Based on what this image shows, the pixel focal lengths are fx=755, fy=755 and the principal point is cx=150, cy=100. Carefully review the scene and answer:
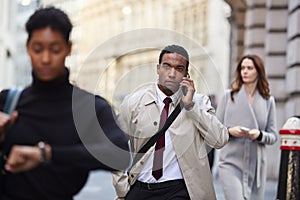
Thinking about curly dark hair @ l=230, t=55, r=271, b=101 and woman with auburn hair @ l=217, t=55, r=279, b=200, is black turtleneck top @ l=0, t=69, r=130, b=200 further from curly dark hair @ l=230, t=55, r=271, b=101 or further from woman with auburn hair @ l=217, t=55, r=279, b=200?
curly dark hair @ l=230, t=55, r=271, b=101

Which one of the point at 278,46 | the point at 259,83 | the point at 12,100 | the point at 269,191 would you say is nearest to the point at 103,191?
the point at 269,191

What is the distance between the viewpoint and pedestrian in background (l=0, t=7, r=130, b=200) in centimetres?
285

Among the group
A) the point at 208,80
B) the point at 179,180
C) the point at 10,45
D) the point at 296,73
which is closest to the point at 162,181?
the point at 179,180

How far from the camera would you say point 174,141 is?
14.7 feet

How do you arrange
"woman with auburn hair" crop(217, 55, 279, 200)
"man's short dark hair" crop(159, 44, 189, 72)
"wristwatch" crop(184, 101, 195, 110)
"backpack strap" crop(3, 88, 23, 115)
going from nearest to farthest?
"backpack strap" crop(3, 88, 23, 115)
"man's short dark hair" crop(159, 44, 189, 72)
"wristwatch" crop(184, 101, 195, 110)
"woman with auburn hair" crop(217, 55, 279, 200)

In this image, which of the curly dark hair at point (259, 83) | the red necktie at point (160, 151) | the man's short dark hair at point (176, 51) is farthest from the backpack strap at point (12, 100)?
the curly dark hair at point (259, 83)

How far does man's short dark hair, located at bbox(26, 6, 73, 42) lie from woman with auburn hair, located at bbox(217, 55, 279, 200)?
3.59m

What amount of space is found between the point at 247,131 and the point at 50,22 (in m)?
3.68

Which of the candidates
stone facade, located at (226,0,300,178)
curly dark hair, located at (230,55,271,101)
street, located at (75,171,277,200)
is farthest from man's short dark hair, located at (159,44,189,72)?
stone facade, located at (226,0,300,178)

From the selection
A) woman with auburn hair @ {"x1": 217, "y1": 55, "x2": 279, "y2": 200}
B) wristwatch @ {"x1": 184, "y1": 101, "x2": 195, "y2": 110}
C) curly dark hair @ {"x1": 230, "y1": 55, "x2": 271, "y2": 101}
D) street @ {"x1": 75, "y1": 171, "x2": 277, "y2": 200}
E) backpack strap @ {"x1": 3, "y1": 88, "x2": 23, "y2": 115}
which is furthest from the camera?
street @ {"x1": 75, "y1": 171, "x2": 277, "y2": 200}

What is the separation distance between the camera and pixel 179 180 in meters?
4.51

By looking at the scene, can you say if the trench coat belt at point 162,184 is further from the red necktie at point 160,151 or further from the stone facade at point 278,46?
the stone facade at point 278,46

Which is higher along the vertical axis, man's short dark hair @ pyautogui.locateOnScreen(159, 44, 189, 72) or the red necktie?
man's short dark hair @ pyautogui.locateOnScreen(159, 44, 189, 72)

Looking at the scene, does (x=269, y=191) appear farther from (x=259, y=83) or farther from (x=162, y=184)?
(x=162, y=184)
